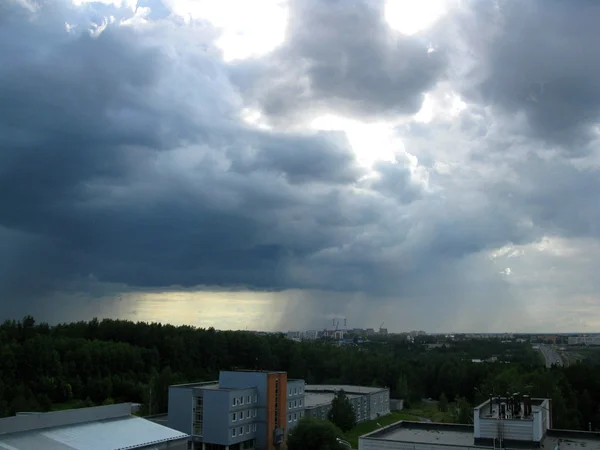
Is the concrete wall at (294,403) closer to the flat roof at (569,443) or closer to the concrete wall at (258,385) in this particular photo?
the concrete wall at (258,385)

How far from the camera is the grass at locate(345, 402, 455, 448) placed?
68812 mm

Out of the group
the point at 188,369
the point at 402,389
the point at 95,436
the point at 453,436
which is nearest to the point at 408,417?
the point at 402,389

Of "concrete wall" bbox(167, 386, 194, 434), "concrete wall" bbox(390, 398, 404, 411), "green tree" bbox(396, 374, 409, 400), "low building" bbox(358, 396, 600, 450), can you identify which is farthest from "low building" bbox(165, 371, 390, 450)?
"green tree" bbox(396, 374, 409, 400)

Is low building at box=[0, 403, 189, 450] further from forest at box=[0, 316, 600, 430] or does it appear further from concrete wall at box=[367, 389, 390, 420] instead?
concrete wall at box=[367, 389, 390, 420]

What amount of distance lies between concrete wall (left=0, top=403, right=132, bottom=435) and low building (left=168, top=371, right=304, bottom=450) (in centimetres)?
1496

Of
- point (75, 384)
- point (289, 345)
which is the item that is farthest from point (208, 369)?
point (75, 384)

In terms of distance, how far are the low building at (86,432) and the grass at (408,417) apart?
2988 centimetres

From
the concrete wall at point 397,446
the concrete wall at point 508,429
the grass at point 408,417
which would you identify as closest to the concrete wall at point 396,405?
the grass at point 408,417

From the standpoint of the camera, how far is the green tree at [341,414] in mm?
66750

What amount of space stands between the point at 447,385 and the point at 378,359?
14.2 m

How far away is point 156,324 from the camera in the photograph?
389 ft

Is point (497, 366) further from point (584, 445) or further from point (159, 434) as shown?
point (159, 434)

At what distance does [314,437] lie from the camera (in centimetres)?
4759

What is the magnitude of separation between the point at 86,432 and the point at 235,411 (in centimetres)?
2078
